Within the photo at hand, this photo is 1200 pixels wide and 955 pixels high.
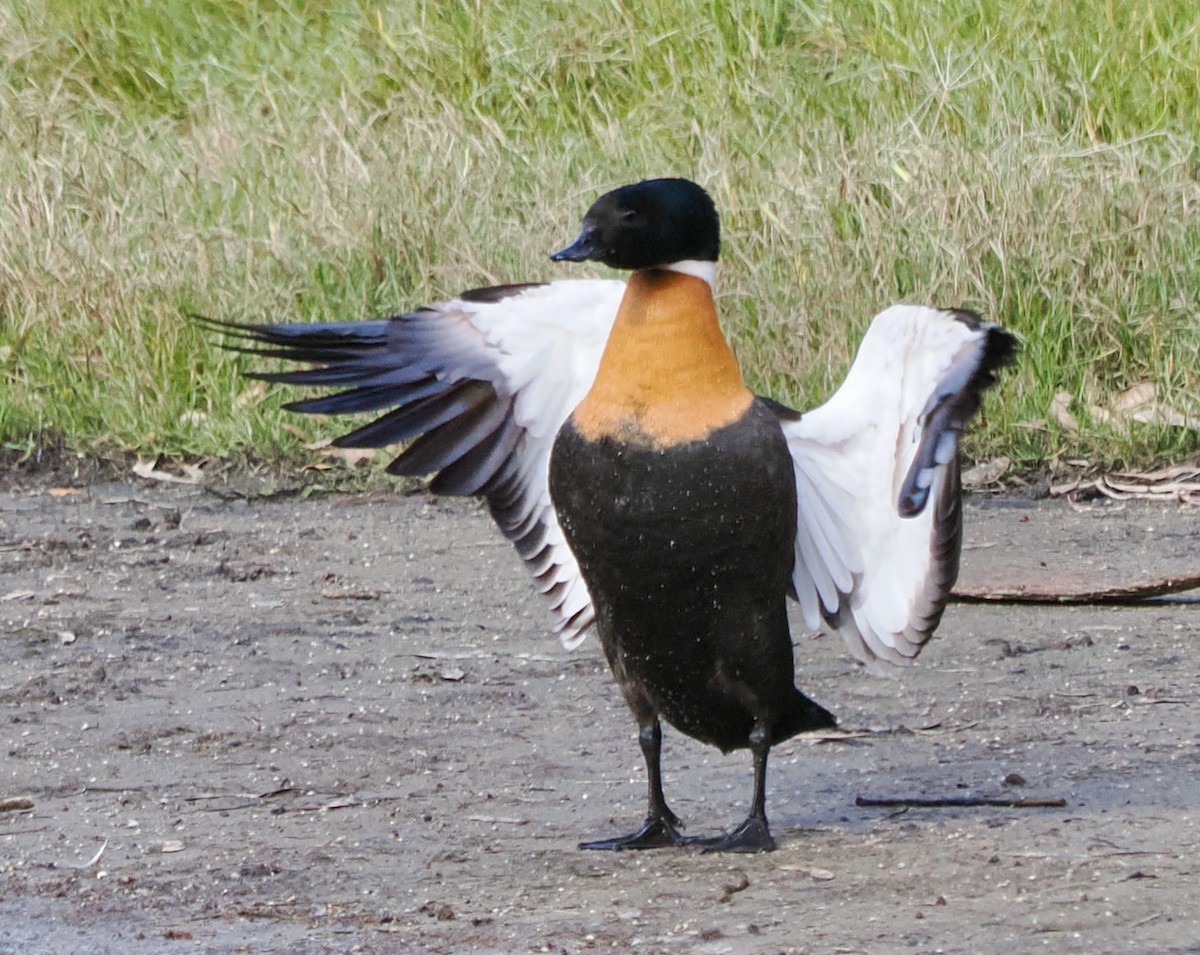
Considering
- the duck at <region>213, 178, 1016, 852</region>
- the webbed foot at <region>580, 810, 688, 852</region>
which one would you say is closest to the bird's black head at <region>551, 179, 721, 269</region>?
the duck at <region>213, 178, 1016, 852</region>

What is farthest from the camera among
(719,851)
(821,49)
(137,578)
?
(821,49)

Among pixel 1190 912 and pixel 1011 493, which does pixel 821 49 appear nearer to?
pixel 1011 493

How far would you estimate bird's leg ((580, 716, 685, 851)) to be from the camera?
367 centimetres

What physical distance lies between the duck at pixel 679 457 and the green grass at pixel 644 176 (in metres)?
2.68

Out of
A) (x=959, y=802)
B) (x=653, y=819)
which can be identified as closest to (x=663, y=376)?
(x=653, y=819)

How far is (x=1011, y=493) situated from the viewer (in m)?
6.33

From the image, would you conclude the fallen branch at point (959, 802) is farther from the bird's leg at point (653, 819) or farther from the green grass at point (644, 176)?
the green grass at point (644, 176)

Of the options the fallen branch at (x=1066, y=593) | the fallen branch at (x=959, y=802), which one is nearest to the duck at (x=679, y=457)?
the fallen branch at (x=959, y=802)

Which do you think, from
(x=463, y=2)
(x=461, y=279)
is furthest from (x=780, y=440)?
(x=463, y=2)

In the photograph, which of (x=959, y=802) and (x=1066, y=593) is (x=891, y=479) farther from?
(x=1066, y=593)

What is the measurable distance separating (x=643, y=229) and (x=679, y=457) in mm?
414

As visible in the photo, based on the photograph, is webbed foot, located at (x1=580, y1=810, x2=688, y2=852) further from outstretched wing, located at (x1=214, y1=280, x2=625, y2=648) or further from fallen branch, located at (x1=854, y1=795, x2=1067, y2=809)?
outstretched wing, located at (x1=214, y1=280, x2=625, y2=648)

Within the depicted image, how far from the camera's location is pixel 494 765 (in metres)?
4.17

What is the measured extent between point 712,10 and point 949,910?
6773 millimetres
